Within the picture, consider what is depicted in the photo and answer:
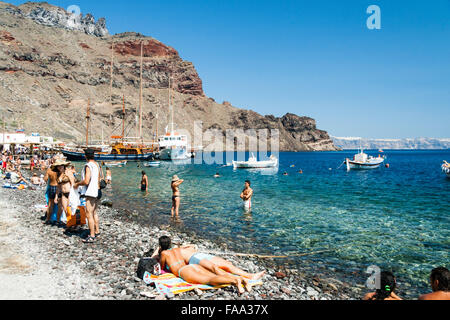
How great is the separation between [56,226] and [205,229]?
5.54m

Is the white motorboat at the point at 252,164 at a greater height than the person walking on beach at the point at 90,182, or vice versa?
A: the person walking on beach at the point at 90,182

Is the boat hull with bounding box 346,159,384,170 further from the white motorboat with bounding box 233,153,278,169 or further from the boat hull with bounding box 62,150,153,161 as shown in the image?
the boat hull with bounding box 62,150,153,161

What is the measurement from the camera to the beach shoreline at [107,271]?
17.5 ft

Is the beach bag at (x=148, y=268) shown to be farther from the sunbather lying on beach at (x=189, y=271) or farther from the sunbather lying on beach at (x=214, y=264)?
the sunbather lying on beach at (x=214, y=264)

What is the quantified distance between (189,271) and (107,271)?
200cm

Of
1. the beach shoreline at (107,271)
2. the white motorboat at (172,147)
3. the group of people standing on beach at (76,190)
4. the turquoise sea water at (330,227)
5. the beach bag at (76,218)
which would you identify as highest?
the white motorboat at (172,147)

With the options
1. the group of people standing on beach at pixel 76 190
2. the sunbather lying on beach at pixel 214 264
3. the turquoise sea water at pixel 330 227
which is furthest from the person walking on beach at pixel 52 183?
the sunbather lying on beach at pixel 214 264

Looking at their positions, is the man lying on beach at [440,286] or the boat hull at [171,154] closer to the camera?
the man lying on beach at [440,286]

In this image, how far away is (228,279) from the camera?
18.4 feet

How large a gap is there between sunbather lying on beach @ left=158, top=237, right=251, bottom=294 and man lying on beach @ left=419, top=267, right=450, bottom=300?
2987mm

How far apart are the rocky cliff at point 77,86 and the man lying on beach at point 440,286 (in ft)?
272

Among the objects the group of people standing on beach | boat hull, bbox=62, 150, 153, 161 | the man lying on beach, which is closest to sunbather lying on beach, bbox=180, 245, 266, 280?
the man lying on beach

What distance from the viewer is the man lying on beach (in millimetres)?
4082
